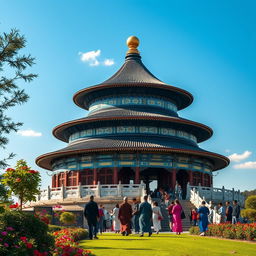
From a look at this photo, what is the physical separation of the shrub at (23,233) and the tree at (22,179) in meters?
12.5

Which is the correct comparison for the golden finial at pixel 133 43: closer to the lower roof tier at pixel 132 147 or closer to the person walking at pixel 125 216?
the lower roof tier at pixel 132 147

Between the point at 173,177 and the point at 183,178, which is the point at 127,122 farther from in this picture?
the point at 183,178

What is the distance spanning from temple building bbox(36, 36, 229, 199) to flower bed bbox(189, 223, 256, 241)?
18.6 metres

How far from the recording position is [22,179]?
2592cm

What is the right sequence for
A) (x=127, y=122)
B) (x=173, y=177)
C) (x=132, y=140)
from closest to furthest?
(x=173, y=177) → (x=132, y=140) → (x=127, y=122)

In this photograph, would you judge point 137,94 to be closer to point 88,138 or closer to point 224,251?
point 88,138

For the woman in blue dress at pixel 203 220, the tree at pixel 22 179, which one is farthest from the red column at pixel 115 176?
the woman in blue dress at pixel 203 220

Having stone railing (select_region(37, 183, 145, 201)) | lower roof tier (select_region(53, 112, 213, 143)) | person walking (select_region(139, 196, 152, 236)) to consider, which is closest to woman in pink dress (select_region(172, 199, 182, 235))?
person walking (select_region(139, 196, 152, 236))

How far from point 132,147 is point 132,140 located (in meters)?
3.20

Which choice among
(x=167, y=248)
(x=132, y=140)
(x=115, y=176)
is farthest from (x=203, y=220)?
(x=132, y=140)

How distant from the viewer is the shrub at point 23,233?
12.2 metres

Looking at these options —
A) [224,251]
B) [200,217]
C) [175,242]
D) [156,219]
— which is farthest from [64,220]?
[224,251]

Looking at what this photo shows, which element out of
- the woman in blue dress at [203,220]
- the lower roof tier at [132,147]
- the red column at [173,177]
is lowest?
the woman in blue dress at [203,220]

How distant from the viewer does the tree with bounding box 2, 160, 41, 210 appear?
25.9 m
